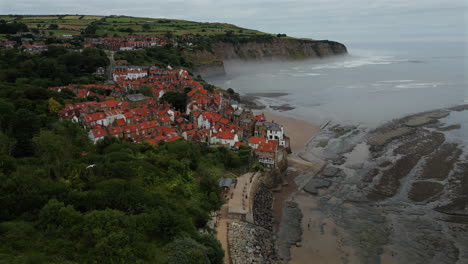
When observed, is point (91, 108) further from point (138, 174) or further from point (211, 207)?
point (211, 207)

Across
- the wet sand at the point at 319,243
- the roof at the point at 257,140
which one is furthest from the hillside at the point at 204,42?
the wet sand at the point at 319,243

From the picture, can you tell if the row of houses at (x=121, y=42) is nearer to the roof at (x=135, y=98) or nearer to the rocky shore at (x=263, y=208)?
the roof at (x=135, y=98)

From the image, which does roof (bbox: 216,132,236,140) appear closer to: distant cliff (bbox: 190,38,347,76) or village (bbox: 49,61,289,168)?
village (bbox: 49,61,289,168)

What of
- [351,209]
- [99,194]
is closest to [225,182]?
[351,209]

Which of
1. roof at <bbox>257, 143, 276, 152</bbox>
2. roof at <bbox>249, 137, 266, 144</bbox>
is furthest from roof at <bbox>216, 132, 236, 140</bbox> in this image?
roof at <bbox>257, 143, 276, 152</bbox>

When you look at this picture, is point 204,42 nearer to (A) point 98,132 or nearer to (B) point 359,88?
(B) point 359,88
